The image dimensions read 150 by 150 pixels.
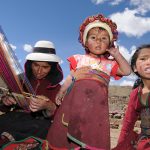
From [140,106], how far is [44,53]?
1.32 m

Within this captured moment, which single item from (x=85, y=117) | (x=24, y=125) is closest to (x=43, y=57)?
(x=24, y=125)

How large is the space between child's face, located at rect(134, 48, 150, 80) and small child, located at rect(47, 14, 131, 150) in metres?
0.25

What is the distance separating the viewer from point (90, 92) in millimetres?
3539

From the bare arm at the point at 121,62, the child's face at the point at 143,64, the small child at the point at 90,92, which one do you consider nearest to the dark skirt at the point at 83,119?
the small child at the point at 90,92

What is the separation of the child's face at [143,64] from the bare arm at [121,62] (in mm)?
248

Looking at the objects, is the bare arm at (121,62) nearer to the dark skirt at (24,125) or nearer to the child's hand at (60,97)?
the child's hand at (60,97)

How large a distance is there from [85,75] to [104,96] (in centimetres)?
32

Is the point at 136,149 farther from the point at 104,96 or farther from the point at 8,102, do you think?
the point at 8,102

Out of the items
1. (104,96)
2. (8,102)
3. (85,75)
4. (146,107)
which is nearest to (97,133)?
(104,96)

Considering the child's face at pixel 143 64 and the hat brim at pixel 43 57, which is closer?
the child's face at pixel 143 64

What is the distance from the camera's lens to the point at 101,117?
348cm

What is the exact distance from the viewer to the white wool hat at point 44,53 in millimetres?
4266

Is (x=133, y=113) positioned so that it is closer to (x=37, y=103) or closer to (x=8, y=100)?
(x=37, y=103)

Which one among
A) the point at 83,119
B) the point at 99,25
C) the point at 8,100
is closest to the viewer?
the point at 83,119
